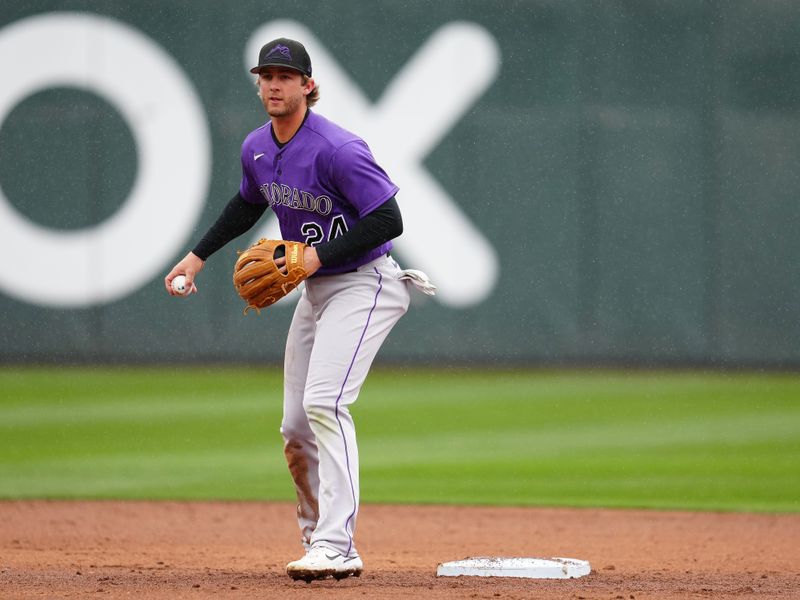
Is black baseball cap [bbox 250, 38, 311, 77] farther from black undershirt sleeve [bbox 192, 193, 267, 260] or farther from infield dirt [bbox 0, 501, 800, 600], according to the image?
infield dirt [bbox 0, 501, 800, 600]

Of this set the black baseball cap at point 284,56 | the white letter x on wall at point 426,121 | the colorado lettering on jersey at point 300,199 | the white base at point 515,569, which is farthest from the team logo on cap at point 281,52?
the white letter x on wall at point 426,121

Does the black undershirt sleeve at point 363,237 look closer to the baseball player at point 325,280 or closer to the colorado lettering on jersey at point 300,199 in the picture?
the baseball player at point 325,280

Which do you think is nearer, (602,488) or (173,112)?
(602,488)

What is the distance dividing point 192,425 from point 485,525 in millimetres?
2776

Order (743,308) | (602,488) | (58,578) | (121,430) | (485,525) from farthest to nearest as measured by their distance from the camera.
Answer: (743,308)
(121,430)
(602,488)
(485,525)
(58,578)

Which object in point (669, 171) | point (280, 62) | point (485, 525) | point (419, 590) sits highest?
point (669, 171)

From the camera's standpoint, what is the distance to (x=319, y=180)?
155 inches

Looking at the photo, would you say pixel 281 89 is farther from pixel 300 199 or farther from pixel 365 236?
pixel 365 236

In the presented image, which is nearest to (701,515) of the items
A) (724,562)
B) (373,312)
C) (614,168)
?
(724,562)

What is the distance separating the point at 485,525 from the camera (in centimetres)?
568

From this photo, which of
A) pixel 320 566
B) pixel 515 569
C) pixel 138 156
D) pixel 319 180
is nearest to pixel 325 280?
pixel 319 180

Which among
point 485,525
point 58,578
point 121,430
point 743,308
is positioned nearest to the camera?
point 58,578

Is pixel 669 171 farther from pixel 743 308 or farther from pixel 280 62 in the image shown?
pixel 280 62

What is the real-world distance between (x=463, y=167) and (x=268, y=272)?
17.9ft
